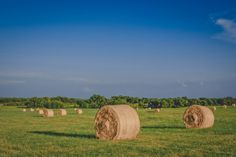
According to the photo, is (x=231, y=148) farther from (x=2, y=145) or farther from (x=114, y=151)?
(x=2, y=145)

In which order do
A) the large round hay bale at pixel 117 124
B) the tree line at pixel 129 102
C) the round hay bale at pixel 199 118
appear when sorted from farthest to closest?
the tree line at pixel 129 102 → the round hay bale at pixel 199 118 → the large round hay bale at pixel 117 124

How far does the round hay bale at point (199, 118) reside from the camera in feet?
85.3

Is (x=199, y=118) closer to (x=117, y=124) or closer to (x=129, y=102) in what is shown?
(x=117, y=124)

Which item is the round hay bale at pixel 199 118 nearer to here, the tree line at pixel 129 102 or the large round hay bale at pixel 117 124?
the large round hay bale at pixel 117 124

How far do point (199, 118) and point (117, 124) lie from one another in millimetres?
9331

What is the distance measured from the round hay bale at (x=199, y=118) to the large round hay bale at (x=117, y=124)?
7961 millimetres

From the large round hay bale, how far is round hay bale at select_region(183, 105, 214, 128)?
7961 millimetres

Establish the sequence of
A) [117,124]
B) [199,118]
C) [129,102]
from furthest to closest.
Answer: [129,102] < [199,118] < [117,124]

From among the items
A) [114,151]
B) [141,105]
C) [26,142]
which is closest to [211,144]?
[114,151]

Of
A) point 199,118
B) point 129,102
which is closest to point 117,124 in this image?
point 199,118

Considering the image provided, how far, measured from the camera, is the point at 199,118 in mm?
26281

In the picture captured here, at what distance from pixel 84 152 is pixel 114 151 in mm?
1158

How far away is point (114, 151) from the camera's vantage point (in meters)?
14.5

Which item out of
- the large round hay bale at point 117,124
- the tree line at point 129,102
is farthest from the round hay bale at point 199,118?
the tree line at point 129,102
